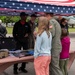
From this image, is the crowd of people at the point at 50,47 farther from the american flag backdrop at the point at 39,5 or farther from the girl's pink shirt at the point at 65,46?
the american flag backdrop at the point at 39,5

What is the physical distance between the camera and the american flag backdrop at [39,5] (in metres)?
5.61

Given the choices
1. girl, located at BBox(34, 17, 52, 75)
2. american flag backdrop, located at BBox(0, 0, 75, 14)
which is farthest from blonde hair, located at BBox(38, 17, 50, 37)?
american flag backdrop, located at BBox(0, 0, 75, 14)

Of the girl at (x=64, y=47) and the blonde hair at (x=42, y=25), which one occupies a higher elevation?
the blonde hair at (x=42, y=25)

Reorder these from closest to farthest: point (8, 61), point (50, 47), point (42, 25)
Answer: point (42, 25) < point (50, 47) < point (8, 61)

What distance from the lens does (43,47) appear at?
562 centimetres

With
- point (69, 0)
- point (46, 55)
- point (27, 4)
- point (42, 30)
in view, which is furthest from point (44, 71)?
point (69, 0)

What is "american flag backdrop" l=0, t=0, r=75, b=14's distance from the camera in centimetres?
561

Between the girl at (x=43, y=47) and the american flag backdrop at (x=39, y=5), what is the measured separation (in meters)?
0.52

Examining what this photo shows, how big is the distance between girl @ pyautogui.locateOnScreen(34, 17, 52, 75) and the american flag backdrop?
1.72 ft

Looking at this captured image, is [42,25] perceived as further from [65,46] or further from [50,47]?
[65,46]

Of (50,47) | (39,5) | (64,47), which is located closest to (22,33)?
(64,47)

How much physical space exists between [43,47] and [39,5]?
1.01 meters

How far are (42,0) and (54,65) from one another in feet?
5.04

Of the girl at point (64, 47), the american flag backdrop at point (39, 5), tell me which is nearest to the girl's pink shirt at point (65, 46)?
the girl at point (64, 47)
